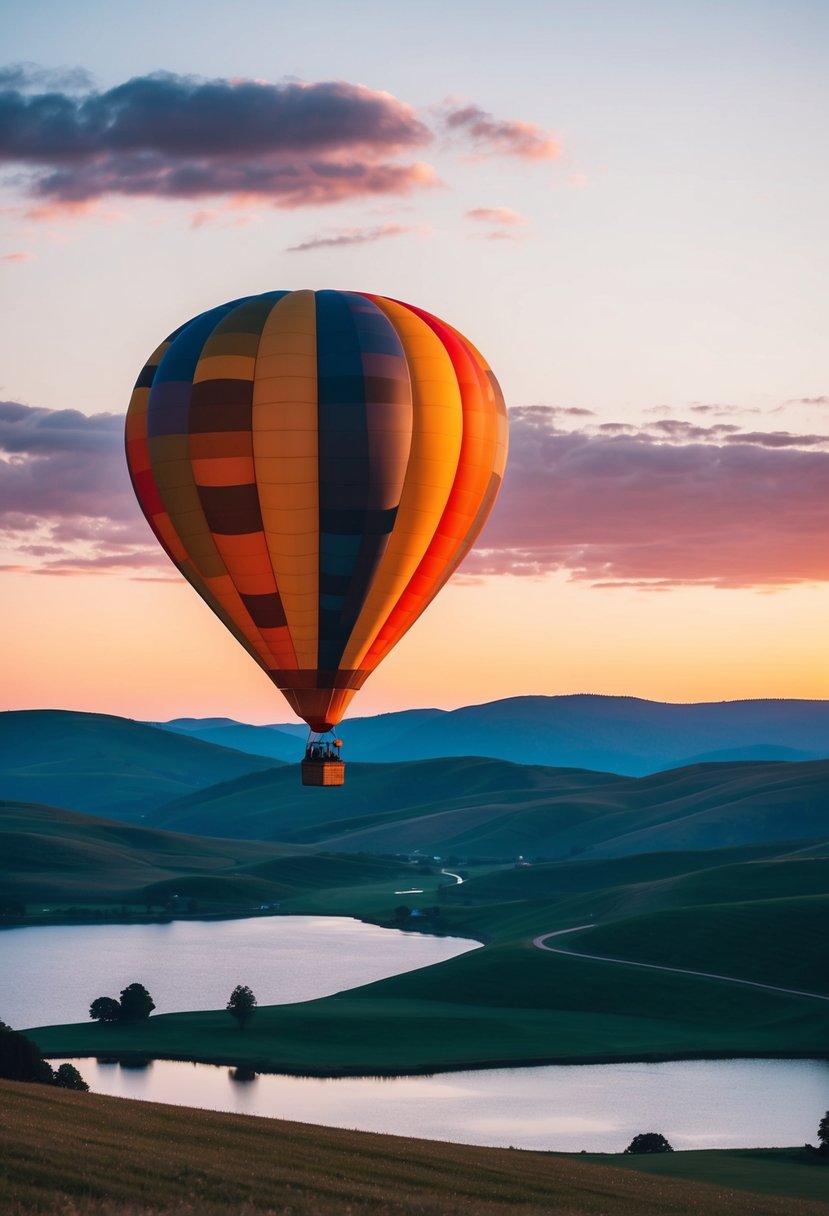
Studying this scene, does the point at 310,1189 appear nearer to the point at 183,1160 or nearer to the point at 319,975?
the point at 183,1160

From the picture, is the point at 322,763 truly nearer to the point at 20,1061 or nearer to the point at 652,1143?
the point at 20,1061

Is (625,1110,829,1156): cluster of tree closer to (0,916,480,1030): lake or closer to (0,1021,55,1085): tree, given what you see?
(0,1021,55,1085): tree

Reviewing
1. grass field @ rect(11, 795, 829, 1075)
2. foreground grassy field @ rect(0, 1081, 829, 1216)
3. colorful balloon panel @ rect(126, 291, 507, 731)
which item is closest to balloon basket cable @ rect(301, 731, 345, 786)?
colorful balloon panel @ rect(126, 291, 507, 731)

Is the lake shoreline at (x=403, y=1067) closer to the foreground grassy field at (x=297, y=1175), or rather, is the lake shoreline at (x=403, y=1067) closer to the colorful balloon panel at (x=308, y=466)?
the foreground grassy field at (x=297, y=1175)

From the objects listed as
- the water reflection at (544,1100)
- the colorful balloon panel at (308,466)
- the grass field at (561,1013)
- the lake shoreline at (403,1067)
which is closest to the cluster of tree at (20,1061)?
the water reflection at (544,1100)

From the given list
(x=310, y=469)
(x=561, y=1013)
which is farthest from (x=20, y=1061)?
(x=561, y=1013)
